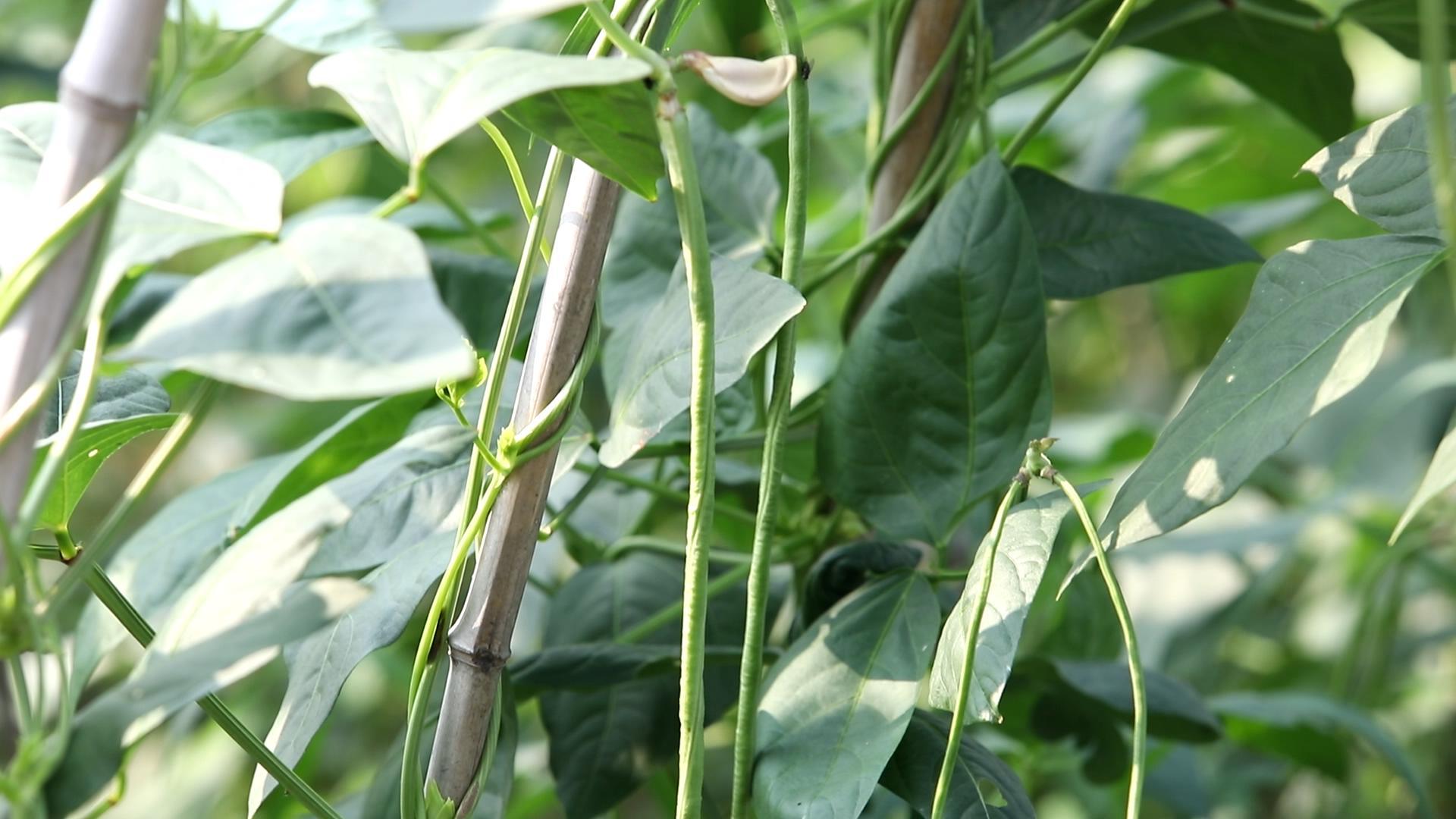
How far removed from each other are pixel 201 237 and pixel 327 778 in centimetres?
93

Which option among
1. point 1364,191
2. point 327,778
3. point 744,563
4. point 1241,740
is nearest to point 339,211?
point 744,563

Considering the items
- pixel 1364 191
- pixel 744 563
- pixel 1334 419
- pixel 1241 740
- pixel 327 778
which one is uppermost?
pixel 1364 191

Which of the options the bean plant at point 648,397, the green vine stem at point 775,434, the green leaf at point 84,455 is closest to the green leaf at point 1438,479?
the bean plant at point 648,397

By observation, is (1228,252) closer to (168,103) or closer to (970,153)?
(970,153)

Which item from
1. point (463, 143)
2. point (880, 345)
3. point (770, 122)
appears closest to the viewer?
point (880, 345)

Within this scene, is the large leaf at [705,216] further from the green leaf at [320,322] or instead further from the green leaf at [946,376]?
the green leaf at [320,322]

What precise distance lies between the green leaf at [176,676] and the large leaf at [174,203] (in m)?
0.05

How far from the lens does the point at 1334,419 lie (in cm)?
91

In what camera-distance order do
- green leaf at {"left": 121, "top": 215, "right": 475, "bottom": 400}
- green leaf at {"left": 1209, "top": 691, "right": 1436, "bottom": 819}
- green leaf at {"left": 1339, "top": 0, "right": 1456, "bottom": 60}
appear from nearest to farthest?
1. green leaf at {"left": 121, "top": 215, "right": 475, "bottom": 400}
2. green leaf at {"left": 1339, "top": 0, "right": 1456, "bottom": 60}
3. green leaf at {"left": 1209, "top": 691, "right": 1436, "bottom": 819}

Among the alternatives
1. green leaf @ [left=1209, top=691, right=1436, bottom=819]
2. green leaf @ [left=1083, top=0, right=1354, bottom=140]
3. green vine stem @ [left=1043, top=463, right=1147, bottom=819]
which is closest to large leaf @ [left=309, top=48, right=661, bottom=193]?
green vine stem @ [left=1043, top=463, right=1147, bottom=819]

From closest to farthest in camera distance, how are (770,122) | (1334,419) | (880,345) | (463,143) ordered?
(880,345) → (770,122) → (1334,419) → (463,143)

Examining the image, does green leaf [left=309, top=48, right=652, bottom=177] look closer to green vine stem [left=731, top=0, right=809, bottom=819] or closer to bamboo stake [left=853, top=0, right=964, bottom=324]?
green vine stem [left=731, top=0, right=809, bottom=819]

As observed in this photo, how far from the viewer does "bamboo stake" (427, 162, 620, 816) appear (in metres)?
0.23

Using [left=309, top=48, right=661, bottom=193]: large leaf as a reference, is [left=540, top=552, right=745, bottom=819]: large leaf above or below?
below
